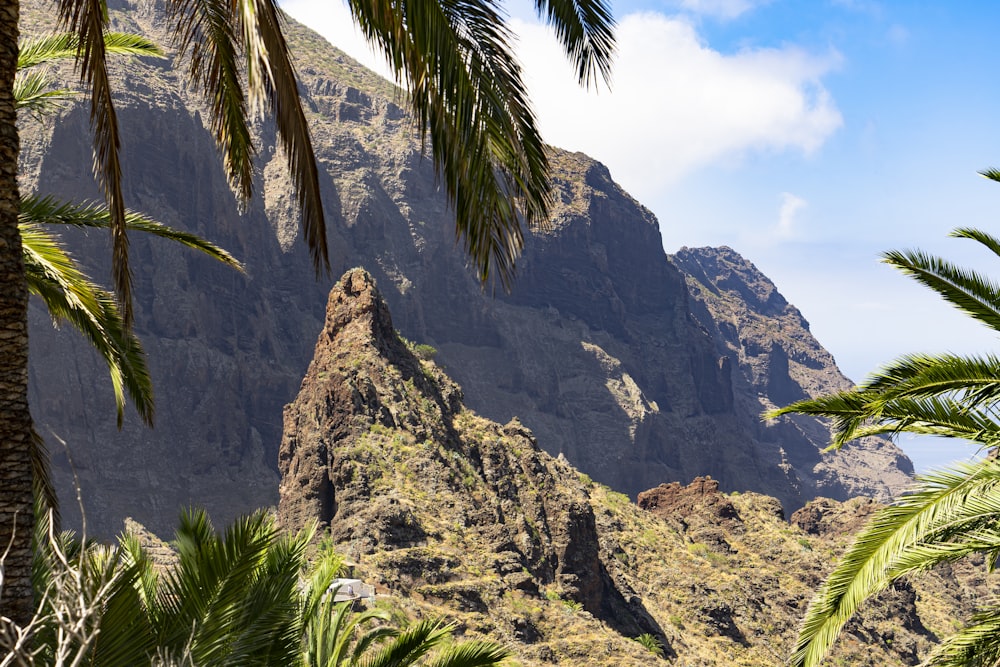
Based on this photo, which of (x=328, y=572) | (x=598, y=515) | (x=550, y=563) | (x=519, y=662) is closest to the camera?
(x=328, y=572)

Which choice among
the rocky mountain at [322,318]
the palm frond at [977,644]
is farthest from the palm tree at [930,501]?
the rocky mountain at [322,318]

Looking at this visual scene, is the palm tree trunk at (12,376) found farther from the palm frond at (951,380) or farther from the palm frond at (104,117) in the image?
the palm frond at (951,380)

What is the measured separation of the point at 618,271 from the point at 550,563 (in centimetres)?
14448

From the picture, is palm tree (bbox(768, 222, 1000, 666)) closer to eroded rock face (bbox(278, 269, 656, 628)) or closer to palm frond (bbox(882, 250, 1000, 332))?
palm frond (bbox(882, 250, 1000, 332))

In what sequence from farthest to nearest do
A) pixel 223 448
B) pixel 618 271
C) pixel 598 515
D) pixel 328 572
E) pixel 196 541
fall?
pixel 618 271 → pixel 223 448 → pixel 598 515 → pixel 328 572 → pixel 196 541

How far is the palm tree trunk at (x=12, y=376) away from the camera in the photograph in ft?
19.0

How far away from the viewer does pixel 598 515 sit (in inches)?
2085

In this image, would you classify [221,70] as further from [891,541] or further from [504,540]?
[504,540]

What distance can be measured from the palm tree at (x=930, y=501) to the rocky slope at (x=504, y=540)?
2169 centimetres

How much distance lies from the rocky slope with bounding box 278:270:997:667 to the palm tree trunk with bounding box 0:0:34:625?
23.9 meters

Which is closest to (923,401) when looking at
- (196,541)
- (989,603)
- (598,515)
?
(989,603)

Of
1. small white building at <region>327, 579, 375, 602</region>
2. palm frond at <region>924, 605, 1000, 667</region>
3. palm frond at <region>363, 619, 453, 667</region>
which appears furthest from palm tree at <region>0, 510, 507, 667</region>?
small white building at <region>327, 579, 375, 602</region>

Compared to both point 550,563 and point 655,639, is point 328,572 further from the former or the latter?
point 655,639

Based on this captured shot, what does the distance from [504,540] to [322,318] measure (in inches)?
4061
